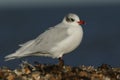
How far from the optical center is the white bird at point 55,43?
551 inches

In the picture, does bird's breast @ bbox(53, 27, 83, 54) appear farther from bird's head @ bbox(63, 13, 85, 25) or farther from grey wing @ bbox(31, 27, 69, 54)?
bird's head @ bbox(63, 13, 85, 25)

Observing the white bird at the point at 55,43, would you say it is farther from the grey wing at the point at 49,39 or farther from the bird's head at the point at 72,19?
the bird's head at the point at 72,19

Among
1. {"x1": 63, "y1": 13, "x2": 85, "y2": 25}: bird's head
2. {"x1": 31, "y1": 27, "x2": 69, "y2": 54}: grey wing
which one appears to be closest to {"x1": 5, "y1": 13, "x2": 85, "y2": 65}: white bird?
{"x1": 31, "y1": 27, "x2": 69, "y2": 54}: grey wing

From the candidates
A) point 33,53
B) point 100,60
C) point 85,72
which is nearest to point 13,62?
point 100,60

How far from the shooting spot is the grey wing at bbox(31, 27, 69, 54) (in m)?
14.0

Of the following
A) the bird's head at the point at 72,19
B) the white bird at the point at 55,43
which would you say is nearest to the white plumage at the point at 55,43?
the white bird at the point at 55,43

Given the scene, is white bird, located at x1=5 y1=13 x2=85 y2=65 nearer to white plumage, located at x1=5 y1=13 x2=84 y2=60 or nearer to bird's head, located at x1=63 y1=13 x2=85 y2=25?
white plumage, located at x1=5 y1=13 x2=84 y2=60

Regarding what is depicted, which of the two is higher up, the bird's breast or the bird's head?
the bird's head

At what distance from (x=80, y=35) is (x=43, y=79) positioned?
262 centimetres

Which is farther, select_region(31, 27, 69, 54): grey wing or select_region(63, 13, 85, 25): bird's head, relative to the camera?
select_region(63, 13, 85, 25): bird's head

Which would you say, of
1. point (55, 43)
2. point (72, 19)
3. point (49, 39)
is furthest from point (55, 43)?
point (72, 19)

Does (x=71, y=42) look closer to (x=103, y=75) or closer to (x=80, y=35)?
(x=80, y=35)

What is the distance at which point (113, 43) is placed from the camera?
4025cm

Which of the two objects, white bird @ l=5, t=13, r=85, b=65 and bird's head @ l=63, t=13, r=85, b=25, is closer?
white bird @ l=5, t=13, r=85, b=65
